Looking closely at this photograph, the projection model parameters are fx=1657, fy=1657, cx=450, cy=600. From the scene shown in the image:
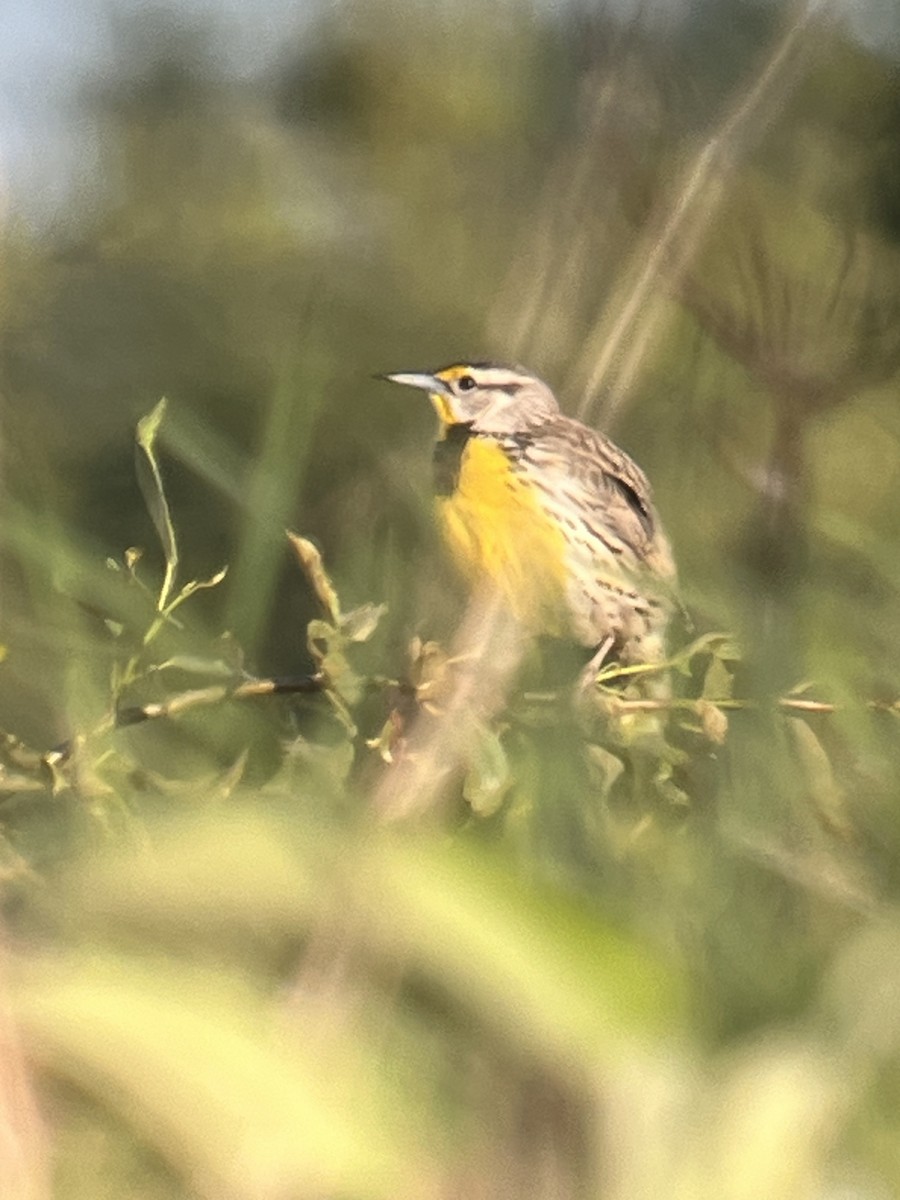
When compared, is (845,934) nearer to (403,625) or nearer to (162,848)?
(162,848)

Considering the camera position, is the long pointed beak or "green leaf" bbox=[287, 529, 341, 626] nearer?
"green leaf" bbox=[287, 529, 341, 626]

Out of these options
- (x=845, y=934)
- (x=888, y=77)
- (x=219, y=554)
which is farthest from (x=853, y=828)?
(x=888, y=77)

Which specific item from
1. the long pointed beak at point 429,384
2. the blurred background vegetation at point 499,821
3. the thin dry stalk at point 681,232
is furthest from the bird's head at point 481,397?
the thin dry stalk at point 681,232

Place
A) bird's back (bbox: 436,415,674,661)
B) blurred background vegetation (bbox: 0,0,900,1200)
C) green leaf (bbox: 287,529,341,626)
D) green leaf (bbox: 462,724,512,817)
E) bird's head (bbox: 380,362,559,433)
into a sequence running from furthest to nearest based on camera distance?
bird's head (bbox: 380,362,559,433), bird's back (bbox: 436,415,674,661), green leaf (bbox: 287,529,341,626), green leaf (bbox: 462,724,512,817), blurred background vegetation (bbox: 0,0,900,1200)

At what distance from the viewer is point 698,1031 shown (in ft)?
0.48

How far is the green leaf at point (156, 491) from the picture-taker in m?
0.32

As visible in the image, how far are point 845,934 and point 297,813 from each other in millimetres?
62

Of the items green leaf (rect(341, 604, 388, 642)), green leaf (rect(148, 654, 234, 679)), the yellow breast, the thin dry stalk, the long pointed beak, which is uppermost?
the thin dry stalk

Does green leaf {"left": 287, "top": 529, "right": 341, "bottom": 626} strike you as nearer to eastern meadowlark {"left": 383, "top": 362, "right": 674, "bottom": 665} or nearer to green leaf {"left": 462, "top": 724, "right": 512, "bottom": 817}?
green leaf {"left": 462, "top": 724, "right": 512, "bottom": 817}

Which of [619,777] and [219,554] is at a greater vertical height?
[619,777]

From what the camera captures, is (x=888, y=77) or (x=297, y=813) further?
(x=888, y=77)

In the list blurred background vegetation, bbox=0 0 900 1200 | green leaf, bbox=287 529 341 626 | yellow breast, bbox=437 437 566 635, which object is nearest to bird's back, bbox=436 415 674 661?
yellow breast, bbox=437 437 566 635

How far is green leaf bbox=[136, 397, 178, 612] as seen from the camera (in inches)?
12.7

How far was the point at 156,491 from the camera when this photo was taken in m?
0.33
